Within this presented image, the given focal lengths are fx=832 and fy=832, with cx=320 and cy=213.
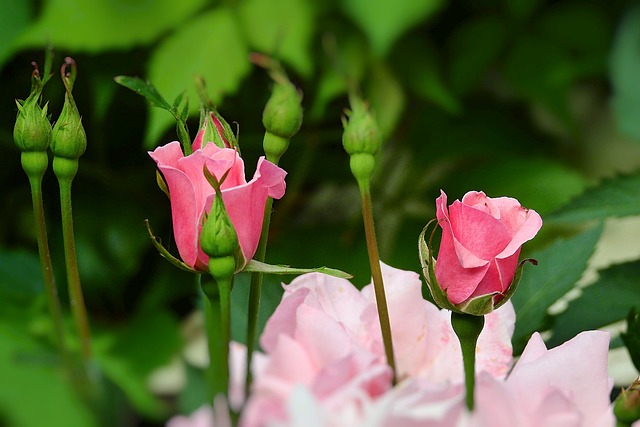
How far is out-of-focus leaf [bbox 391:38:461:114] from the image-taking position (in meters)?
0.47

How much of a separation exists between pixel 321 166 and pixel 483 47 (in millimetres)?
122

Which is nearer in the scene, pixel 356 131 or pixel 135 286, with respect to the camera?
pixel 356 131

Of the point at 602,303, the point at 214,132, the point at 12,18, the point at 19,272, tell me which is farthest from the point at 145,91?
the point at 12,18

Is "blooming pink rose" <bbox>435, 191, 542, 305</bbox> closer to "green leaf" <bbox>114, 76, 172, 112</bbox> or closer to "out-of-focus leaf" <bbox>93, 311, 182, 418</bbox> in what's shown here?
"green leaf" <bbox>114, 76, 172, 112</bbox>

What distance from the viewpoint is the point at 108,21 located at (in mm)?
445

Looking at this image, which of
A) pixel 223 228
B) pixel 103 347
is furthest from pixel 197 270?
pixel 103 347

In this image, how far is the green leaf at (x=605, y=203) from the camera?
207mm

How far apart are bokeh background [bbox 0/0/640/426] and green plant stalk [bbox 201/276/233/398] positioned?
262 millimetres

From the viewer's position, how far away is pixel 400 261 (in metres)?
0.46

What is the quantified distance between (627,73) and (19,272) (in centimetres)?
33

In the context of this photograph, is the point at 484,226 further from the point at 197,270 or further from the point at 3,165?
the point at 3,165

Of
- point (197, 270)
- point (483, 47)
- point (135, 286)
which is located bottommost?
point (135, 286)

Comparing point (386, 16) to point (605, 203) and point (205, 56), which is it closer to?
point (205, 56)

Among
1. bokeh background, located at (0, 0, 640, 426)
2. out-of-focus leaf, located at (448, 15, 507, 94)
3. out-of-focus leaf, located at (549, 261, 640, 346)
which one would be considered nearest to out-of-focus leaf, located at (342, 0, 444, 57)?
bokeh background, located at (0, 0, 640, 426)
